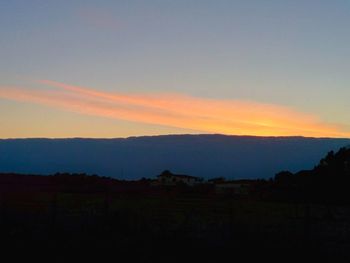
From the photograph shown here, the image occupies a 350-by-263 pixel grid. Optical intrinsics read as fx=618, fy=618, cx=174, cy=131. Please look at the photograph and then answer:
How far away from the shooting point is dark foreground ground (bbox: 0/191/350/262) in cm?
1412

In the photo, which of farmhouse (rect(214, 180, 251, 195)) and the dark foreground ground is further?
farmhouse (rect(214, 180, 251, 195))

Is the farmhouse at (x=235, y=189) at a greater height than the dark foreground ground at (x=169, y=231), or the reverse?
the farmhouse at (x=235, y=189)

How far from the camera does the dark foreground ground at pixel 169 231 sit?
1412cm

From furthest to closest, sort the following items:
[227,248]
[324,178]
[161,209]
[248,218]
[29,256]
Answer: [324,178]
[161,209]
[248,218]
[227,248]
[29,256]

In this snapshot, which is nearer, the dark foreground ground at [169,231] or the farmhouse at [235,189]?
the dark foreground ground at [169,231]

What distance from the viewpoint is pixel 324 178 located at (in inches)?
1309

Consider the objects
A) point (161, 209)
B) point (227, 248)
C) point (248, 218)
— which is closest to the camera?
point (227, 248)

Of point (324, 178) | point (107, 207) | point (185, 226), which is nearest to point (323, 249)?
point (185, 226)

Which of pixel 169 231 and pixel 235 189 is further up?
pixel 235 189

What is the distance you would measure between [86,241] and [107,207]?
9.39ft

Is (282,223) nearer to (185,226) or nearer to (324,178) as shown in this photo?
(185,226)

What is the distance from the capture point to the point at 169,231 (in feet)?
53.7

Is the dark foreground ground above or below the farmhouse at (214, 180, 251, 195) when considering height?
below

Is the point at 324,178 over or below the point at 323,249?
over
